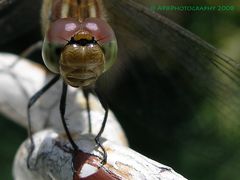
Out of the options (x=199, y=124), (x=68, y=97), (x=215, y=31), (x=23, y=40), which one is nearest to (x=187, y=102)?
(x=199, y=124)

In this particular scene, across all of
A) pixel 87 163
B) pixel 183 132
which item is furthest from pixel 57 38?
pixel 183 132

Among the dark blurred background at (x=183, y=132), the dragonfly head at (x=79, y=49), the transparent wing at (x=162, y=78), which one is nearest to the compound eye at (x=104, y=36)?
the dragonfly head at (x=79, y=49)

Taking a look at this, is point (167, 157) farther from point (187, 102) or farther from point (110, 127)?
point (110, 127)

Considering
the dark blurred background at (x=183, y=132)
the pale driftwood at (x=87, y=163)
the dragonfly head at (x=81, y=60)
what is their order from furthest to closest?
1. the dark blurred background at (x=183, y=132)
2. the dragonfly head at (x=81, y=60)
3. the pale driftwood at (x=87, y=163)

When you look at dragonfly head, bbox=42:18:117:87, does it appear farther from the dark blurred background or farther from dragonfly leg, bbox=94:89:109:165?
the dark blurred background

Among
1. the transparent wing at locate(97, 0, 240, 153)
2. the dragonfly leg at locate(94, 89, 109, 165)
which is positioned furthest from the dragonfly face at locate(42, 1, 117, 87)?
the transparent wing at locate(97, 0, 240, 153)

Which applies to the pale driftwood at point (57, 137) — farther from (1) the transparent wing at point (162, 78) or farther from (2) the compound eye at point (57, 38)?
(1) the transparent wing at point (162, 78)
